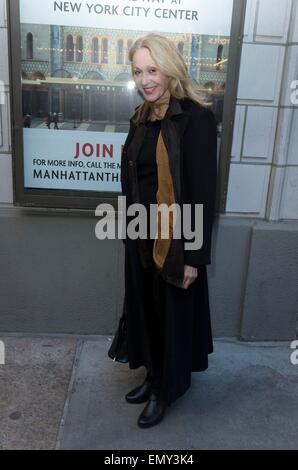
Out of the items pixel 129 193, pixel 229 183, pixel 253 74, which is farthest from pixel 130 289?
pixel 253 74

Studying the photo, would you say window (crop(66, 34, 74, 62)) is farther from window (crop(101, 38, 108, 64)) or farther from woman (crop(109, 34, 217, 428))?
woman (crop(109, 34, 217, 428))

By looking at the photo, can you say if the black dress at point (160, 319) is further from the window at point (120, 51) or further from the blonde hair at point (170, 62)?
the window at point (120, 51)

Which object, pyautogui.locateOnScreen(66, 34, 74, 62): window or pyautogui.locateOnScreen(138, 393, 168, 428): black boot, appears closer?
pyautogui.locateOnScreen(138, 393, 168, 428): black boot

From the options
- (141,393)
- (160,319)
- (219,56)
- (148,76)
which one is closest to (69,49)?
(219,56)

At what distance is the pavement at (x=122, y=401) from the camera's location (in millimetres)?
2490

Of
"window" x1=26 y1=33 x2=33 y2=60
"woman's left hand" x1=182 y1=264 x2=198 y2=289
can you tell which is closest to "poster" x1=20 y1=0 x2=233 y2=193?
"window" x1=26 y1=33 x2=33 y2=60

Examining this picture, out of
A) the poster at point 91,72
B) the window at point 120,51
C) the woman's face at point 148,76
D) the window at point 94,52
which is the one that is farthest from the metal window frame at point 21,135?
the woman's face at point 148,76

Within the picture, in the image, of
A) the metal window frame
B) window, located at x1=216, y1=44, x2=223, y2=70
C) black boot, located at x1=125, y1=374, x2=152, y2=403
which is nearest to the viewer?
black boot, located at x1=125, y1=374, x2=152, y2=403

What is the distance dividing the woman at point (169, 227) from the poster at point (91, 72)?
71 cm

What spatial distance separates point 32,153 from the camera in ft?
10.6

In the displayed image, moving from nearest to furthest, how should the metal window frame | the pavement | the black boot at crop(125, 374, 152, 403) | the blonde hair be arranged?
the blonde hair → the pavement → the black boot at crop(125, 374, 152, 403) → the metal window frame

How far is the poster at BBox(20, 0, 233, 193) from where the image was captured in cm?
300

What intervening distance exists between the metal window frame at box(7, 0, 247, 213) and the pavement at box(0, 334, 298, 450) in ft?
3.51
